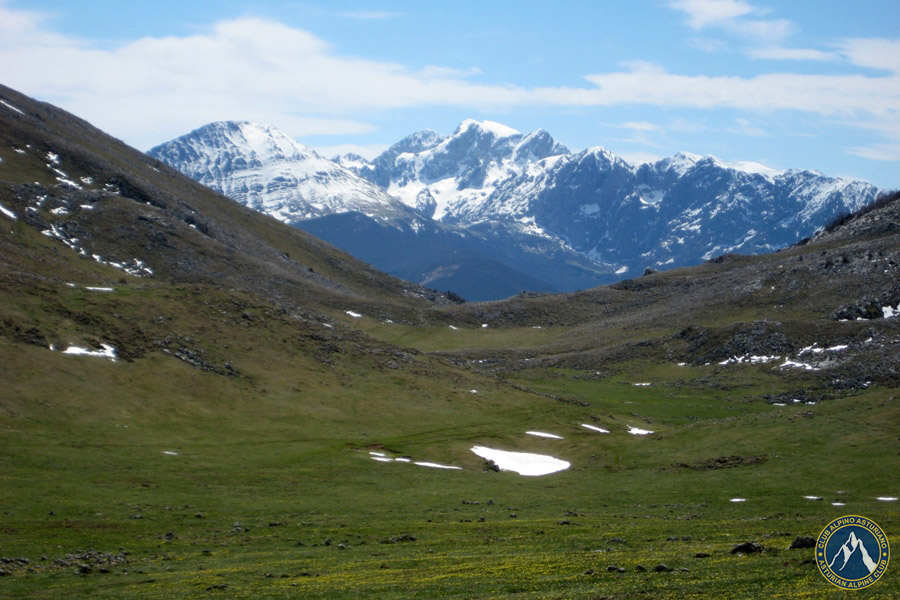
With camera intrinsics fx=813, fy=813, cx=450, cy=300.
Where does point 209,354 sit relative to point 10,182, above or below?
below

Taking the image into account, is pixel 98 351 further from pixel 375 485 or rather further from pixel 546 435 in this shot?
pixel 546 435

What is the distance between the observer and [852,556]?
28406 mm

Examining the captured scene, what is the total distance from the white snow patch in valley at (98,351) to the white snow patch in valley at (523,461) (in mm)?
39961

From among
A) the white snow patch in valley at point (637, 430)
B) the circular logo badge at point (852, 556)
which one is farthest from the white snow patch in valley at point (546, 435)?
the circular logo badge at point (852, 556)

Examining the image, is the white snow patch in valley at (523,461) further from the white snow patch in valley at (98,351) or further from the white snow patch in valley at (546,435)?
the white snow patch in valley at (98,351)

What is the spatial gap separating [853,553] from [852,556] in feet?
1.03

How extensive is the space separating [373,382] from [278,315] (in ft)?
64.3

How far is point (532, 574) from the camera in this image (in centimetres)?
3203

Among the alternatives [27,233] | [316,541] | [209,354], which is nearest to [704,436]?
[316,541]

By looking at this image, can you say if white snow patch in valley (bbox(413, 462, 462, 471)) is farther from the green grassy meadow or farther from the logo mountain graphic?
the logo mountain graphic

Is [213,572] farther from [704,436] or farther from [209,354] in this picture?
[209,354]

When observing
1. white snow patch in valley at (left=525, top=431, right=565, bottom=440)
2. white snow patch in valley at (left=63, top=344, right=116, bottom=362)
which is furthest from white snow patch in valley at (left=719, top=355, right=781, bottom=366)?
white snow patch in valley at (left=63, top=344, right=116, bottom=362)

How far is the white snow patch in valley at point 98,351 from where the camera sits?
84319 millimetres

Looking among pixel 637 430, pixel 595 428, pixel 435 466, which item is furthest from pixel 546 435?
pixel 435 466
